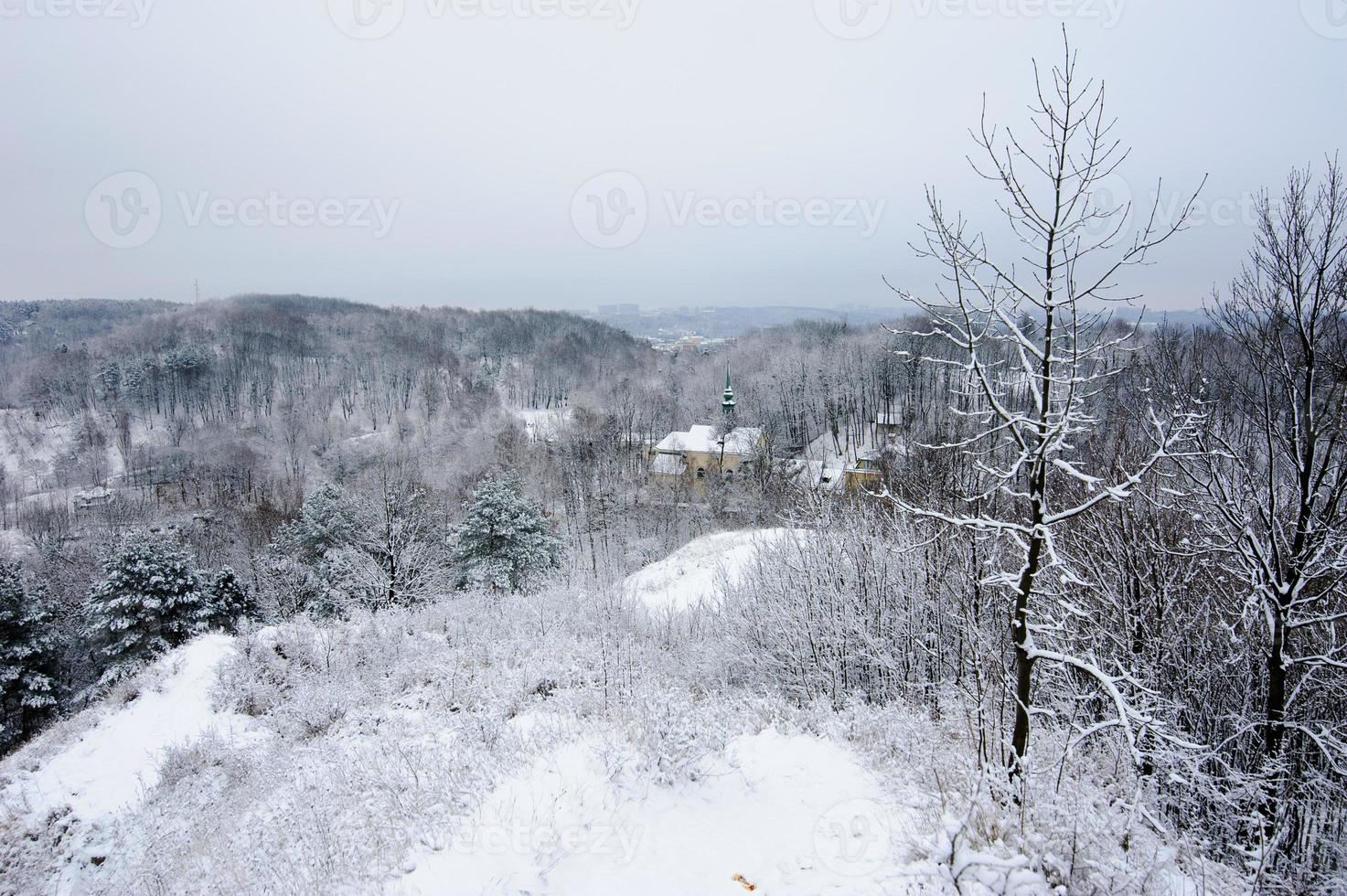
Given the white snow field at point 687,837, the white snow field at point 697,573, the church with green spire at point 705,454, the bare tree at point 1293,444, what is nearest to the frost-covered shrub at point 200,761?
the white snow field at point 687,837

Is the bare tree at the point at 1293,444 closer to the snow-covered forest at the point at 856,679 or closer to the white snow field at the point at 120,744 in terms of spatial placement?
the snow-covered forest at the point at 856,679

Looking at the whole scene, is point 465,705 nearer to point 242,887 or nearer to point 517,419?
point 242,887

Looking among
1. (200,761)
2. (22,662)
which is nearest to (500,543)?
(200,761)

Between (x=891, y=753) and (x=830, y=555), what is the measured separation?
456 cm

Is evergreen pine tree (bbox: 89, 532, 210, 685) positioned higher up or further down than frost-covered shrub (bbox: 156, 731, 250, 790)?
further down

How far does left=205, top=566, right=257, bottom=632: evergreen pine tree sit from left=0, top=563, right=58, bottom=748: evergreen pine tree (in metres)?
4.56

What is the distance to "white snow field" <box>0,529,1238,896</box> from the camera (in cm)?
371

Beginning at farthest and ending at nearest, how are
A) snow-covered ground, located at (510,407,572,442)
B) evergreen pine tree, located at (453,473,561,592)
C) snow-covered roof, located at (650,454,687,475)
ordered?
snow-covered ground, located at (510,407,572,442)
snow-covered roof, located at (650,454,687,475)
evergreen pine tree, located at (453,473,561,592)

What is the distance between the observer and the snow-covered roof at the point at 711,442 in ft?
144

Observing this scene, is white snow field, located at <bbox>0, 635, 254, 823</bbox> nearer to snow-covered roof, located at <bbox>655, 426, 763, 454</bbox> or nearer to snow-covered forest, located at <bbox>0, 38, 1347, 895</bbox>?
snow-covered forest, located at <bbox>0, 38, 1347, 895</bbox>

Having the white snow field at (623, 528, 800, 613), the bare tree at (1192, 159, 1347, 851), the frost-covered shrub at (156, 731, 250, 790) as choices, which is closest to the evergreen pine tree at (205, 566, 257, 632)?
the frost-covered shrub at (156, 731, 250, 790)

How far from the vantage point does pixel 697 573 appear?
1770 centimetres

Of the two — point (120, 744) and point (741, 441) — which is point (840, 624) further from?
point (741, 441)

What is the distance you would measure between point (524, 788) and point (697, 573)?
507 inches
